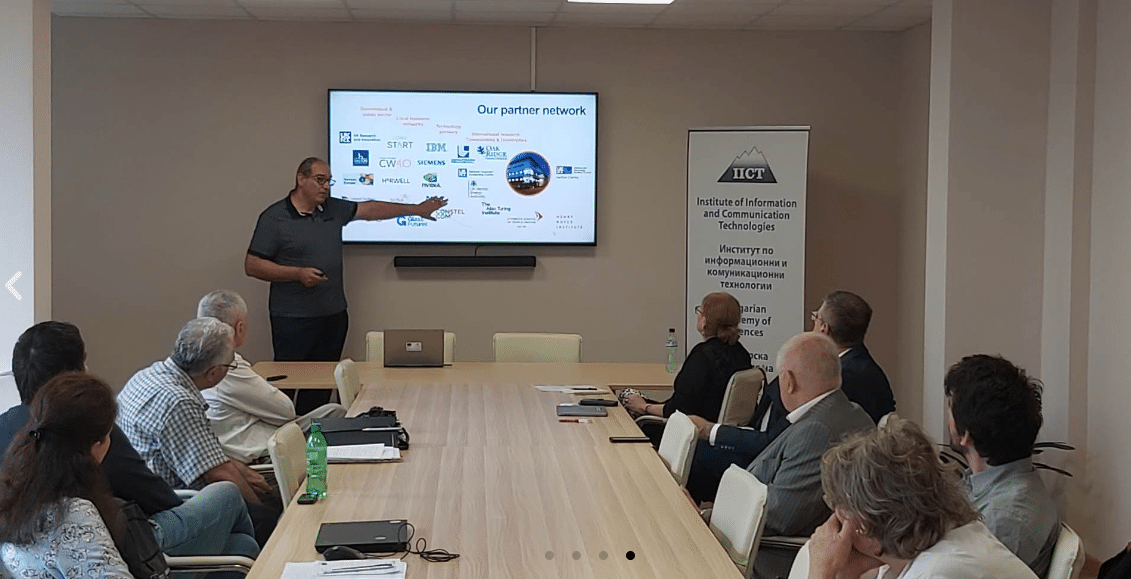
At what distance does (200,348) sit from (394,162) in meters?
4.40

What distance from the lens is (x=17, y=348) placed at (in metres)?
4.21

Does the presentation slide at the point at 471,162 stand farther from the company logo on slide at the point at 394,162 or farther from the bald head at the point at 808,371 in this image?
the bald head at the point at 808,371

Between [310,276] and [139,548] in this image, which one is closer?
[139,548]

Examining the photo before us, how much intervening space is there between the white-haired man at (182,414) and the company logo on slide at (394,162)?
4.24 metres

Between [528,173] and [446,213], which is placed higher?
[528,173]

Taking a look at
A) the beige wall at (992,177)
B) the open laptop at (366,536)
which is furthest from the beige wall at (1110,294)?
the open laptop at (366,536)

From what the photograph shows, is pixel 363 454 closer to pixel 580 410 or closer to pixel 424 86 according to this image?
pixel 580 410

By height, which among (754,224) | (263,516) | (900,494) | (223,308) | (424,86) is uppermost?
(424,86)

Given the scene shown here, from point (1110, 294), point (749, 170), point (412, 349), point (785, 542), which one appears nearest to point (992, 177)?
point (1110, 294)

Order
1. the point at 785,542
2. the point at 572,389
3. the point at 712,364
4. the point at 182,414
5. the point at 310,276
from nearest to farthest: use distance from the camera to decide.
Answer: the point at 785,542 < the point at 182,414 < the point at 712,364 < the point at 572,389 < the point at 310,276

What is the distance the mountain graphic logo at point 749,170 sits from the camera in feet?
27.8

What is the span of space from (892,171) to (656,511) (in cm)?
631

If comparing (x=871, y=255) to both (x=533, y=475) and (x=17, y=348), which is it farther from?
(x=17, y=348)

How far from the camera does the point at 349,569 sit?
2914 mm
